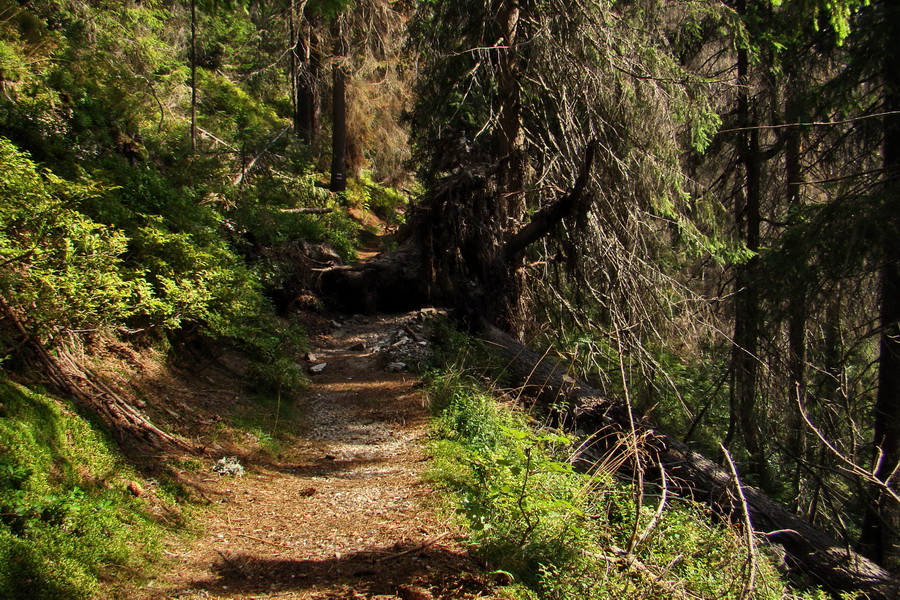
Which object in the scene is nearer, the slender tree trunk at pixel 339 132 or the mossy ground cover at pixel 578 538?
the mossy ground cover at pixel 578 538

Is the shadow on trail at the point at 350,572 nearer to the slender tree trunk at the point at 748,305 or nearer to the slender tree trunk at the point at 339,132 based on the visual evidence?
the slender tree trunk at the point at 748,305

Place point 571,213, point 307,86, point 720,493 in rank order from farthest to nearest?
point 307,86 < point 571,213 < point 720,493

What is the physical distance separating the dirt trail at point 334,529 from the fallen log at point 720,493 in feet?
5.23

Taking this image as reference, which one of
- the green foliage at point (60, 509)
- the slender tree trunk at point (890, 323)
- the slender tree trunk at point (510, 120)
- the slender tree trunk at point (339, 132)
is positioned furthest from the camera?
the slender tree trunk at point (339, 132)

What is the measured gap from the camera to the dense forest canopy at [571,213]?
5355 mm

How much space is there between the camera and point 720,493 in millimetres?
6281

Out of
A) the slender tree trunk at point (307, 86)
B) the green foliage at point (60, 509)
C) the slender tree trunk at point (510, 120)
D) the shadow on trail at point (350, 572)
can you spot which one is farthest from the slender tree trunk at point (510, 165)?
the green foliage at point (60, 509)

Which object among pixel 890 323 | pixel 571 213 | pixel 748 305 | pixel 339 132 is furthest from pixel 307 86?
pixel 890 323

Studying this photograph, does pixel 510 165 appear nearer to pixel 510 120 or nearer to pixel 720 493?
pixel 510 120

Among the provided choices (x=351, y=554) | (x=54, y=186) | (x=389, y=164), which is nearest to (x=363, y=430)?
(x=351, y=554)

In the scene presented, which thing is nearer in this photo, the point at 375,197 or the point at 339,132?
the point at 339,132

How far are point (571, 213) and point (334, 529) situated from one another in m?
5.72

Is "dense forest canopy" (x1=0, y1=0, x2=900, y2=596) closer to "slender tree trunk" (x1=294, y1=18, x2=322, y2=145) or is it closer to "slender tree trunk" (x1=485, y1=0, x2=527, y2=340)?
"slender tree trunk" (x1=485, y1=0, x2=527, y2=340)

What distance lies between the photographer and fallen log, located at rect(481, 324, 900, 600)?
555cm
